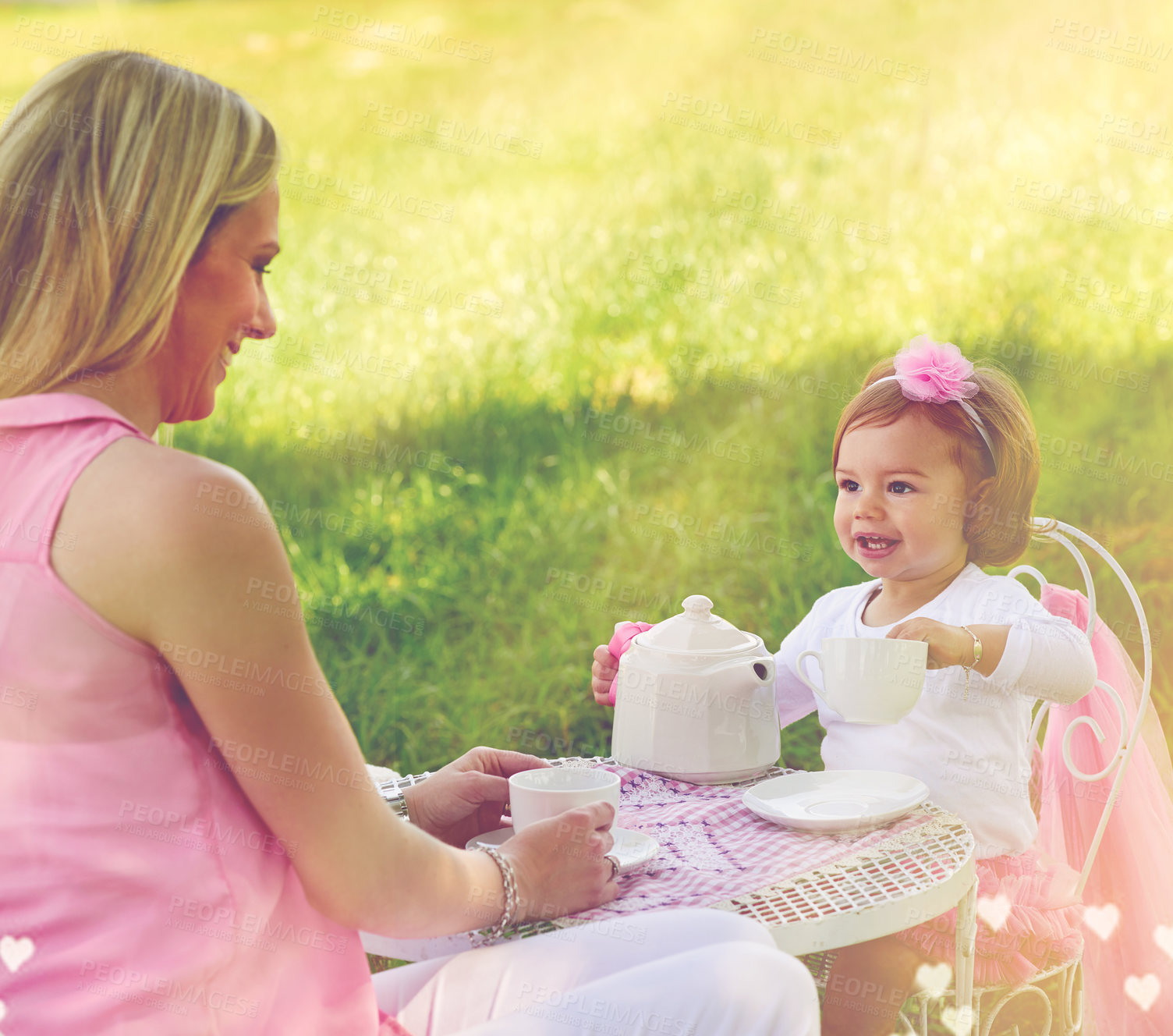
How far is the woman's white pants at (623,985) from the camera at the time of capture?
1233 mm

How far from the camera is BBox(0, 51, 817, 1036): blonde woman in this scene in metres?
1.12

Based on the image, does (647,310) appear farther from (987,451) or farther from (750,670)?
(750,670)

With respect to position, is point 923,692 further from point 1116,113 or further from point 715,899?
→ point 1116,113

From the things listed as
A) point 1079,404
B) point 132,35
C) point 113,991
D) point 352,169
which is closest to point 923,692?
point 113,991

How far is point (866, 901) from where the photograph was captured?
58.8 inches

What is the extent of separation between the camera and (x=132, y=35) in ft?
27.3

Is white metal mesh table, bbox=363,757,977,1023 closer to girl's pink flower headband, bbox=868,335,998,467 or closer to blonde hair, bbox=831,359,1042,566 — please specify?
blonde hair, bbox=831,359,1042,566

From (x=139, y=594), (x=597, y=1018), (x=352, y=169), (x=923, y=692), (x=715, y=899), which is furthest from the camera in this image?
(x=352, y=169)

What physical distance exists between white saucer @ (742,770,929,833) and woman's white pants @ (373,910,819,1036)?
15.2 inches

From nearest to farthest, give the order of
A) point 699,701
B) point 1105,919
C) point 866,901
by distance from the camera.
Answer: point 866,901 → point 699,701 → point 1105,919

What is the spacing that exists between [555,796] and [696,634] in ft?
1.80

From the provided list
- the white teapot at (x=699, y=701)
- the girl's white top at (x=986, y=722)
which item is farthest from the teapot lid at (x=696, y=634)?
the girl's white top at (x=986, y=722)

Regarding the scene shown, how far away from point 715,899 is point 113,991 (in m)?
0.72

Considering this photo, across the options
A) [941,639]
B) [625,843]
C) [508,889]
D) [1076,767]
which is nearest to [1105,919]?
[1076,767]
